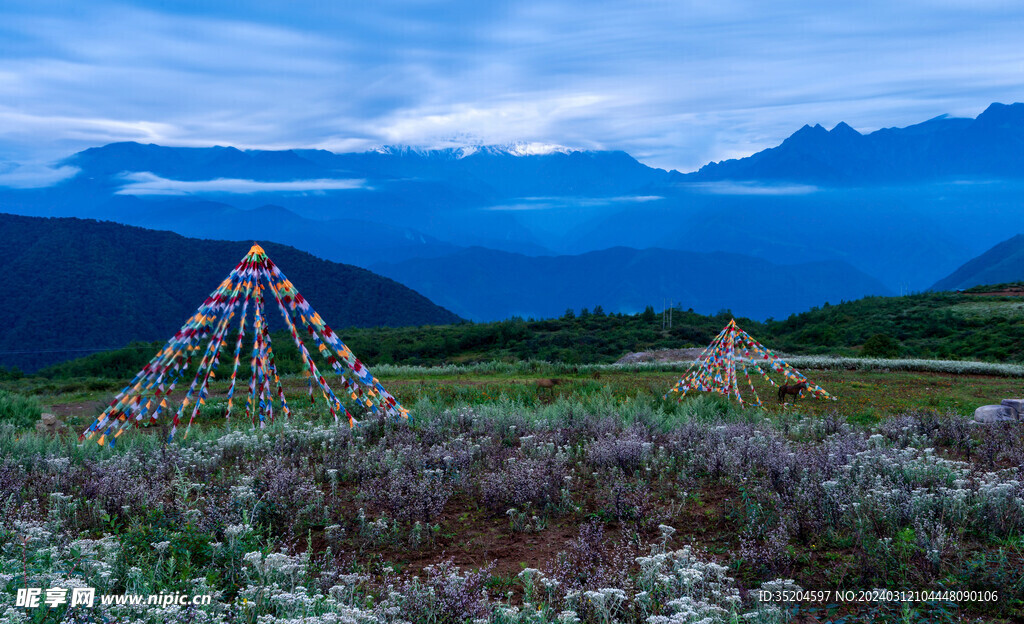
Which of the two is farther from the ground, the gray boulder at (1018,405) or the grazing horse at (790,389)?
the gray boulder at (1018,405)

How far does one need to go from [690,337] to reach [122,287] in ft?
284

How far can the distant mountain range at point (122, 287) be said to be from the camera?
90688 mm

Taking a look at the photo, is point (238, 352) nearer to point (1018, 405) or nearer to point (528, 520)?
point (528, 520)

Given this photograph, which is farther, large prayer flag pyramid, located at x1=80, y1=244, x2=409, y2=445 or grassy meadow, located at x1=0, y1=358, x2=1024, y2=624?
large prayer flag pyramid, located at x1=80, y1=244, x2=409, y2=445

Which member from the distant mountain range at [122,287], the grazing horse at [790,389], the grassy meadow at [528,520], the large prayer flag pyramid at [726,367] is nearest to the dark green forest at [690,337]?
the large prayer flag pyramid at [726,367]

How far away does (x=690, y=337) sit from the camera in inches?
1857

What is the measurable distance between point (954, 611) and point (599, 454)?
4180 mm

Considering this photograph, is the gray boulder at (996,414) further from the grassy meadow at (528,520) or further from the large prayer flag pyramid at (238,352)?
the large prayer flag pyramid at (238,352)

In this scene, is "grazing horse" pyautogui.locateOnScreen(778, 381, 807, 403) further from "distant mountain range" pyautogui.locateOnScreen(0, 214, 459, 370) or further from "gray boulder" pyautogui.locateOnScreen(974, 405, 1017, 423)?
"distant mountain range" pyautogui.locateOnScreen(0, 214, 459, 370)

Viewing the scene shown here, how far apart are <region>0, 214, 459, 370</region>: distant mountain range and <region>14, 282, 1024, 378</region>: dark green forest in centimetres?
4875

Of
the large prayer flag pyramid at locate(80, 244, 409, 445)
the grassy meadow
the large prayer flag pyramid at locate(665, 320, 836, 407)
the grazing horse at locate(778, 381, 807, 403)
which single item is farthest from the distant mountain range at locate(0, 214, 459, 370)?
the grassy meadow

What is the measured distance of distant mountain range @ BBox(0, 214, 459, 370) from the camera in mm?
90688

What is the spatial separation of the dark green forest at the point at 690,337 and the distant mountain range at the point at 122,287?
4875 centimetres

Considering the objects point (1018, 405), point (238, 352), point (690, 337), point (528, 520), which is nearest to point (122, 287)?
point (690, 337)
